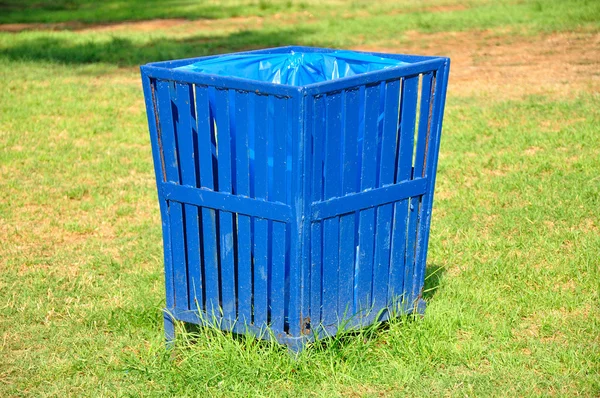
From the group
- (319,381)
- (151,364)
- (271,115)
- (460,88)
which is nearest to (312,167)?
(271,115)

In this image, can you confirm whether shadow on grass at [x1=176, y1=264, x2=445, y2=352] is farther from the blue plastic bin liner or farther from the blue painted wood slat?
the blue plastic bin liner

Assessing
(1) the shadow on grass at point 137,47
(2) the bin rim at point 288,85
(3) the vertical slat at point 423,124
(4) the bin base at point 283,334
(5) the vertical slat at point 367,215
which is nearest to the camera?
(2) the bin rim at point 288,85

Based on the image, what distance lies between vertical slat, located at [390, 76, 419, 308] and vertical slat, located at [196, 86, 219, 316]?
2.64 feet

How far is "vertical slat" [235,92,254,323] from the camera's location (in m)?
3.42

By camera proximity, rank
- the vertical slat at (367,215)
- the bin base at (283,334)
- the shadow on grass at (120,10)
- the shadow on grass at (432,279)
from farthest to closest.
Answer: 1. the shadow on grass at (120,10)
2. the shadow on grass at (432,279)
3. the bin base at (283,334)
4. the vertical slat at (367,215)

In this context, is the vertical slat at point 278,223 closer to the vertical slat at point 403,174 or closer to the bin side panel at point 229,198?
the bin side panel at point 229,198

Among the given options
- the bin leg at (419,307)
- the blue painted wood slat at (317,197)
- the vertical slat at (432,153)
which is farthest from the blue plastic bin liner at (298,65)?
the bin leg at (419,307)

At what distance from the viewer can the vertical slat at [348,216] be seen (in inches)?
136

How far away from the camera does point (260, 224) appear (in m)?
3.52

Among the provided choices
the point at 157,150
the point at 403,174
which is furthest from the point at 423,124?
the point at 157,150

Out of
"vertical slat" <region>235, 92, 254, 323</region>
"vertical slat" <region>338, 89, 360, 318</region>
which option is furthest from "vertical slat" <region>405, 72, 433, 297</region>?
"vertical slat" <region>235, 92, 254, 323</region>

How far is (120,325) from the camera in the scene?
4.22 m

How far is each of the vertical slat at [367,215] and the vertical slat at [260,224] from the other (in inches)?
16.6

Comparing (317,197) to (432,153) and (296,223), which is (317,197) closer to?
(296,223)
